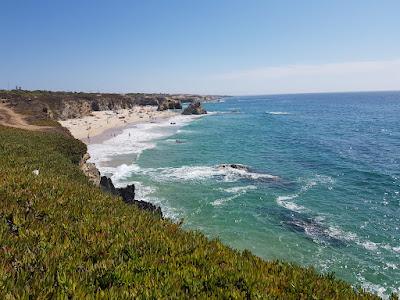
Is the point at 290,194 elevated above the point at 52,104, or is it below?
below

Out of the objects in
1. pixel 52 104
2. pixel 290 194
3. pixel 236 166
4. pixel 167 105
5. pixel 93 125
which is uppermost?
pixel 52 104

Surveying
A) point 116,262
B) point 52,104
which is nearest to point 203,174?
point 116,262

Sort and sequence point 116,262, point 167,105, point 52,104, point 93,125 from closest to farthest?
point 116,262 → point 93,125 → point 52,104 → point 167,105

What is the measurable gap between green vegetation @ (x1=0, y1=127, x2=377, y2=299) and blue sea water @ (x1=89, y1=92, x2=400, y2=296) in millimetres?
14584

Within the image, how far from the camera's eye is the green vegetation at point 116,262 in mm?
6609

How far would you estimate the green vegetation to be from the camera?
21.7 feet

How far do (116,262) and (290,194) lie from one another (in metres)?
31.3

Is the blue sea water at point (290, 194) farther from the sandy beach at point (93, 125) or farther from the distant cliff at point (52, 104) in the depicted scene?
the distant cliff at point (52, 104)

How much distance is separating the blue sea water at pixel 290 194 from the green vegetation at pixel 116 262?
14.6 m

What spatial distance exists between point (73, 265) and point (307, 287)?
5.24 metres

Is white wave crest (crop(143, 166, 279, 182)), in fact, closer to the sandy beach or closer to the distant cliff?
the distant cliff

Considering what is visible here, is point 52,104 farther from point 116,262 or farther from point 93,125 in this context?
point 116,262

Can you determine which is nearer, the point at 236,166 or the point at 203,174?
the point at 203,174

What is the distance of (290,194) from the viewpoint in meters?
37.0
